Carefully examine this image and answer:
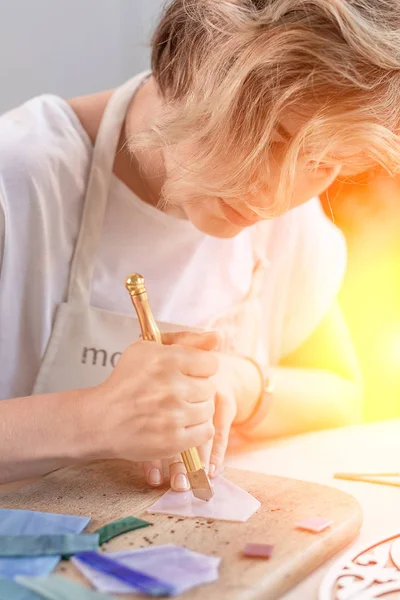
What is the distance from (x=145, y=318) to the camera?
31.2 inches

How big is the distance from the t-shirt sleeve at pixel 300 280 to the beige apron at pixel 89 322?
25 cm

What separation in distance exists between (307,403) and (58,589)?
1.90 ft

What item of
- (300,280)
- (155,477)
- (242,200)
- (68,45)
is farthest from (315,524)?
(68,45)

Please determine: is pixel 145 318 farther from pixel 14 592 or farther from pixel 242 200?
pixel 14 592

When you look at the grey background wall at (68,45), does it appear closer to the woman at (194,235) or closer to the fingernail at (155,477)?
the woman at (194,235)

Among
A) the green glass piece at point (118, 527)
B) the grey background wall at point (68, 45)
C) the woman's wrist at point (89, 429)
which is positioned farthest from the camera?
the grey background wall at point (68, 45)

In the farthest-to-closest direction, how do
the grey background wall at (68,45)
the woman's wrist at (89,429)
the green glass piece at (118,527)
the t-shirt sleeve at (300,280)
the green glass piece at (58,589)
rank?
the grey background wall at (68,45), the t-shirt sleeve at (300,280), the woman's wrist at (89,429), the green glass piece at (118,527), the green glass piece at (58,589)

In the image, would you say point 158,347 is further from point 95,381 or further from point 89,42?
point 89,42

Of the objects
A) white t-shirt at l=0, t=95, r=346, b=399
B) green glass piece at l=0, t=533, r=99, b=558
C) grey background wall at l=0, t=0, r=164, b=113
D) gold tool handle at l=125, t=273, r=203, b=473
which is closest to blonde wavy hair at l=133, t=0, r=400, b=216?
gold tool handle at l=125, t=273, r=203, b=473

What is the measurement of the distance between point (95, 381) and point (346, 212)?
0.73 m

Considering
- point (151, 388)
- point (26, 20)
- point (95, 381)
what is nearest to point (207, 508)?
point (151, 388)

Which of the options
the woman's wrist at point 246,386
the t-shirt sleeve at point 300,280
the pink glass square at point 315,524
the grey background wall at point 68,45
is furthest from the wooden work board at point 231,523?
the grey background wall at point 68,45

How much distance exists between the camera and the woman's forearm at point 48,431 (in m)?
0.79

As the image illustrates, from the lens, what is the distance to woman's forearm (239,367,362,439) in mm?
1061
